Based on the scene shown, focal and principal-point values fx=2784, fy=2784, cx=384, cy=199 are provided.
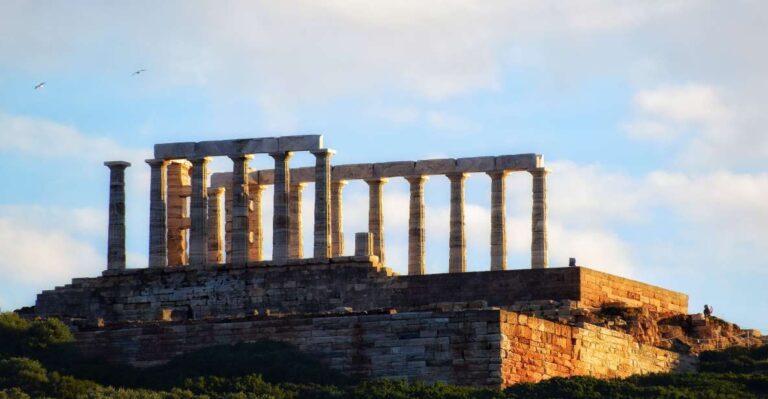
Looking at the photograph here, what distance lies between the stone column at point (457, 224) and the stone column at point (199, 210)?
8900 mm

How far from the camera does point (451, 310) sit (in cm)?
7675

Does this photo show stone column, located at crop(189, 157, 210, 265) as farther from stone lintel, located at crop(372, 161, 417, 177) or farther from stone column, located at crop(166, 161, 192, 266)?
stone lintel, located at crop(372, 161, 417, 177)

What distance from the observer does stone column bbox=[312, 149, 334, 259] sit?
9275 centimetres

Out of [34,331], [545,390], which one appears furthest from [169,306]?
[545,390]

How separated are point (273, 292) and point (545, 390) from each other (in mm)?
18087

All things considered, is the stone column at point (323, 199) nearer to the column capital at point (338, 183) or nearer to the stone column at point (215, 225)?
the stone column at point (215, 225)

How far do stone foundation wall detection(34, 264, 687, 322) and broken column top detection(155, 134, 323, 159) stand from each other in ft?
15.5

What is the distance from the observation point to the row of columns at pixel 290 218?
9312 centimetres

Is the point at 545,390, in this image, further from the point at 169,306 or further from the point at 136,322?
the point at 169,306

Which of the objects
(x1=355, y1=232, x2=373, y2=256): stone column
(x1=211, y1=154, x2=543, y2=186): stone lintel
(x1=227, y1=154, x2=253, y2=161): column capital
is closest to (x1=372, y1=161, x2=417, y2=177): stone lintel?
(x1=211, y1=154, x2=543, y2=186): stone lintel

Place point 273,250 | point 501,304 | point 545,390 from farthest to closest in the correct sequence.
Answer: point 273,250 → point 501,304 → point 545,390

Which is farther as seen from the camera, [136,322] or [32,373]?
[136,322]

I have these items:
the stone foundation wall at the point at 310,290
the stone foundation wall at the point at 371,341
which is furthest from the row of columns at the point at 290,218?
the stone foundation wall at the point at 371,341

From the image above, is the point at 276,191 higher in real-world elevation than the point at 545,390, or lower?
higher
